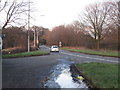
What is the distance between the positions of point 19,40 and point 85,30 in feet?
72.5

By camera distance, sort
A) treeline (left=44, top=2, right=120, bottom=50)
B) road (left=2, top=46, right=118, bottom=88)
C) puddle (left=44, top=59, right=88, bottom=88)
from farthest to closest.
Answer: treeline (left=44, top=2, right=120, bottom=50) → road (left=2, top=46, right=118, bottom=88) → puddle (left=44, top=59, right=88, bottom=88)

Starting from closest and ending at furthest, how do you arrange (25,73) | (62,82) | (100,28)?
(62,82) < (25,73) < (100,28)

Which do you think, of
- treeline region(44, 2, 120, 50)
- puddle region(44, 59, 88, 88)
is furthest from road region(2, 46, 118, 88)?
treeline region(44, 2, 120, 50)

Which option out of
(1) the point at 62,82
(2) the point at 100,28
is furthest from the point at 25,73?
(2) the point at 100,28

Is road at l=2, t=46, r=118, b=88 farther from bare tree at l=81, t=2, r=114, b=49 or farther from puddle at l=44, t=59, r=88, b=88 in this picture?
bare tree at l=81, t=2, r=114, b=49

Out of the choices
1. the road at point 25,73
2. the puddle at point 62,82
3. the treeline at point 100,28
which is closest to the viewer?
the puddle at point 62,82

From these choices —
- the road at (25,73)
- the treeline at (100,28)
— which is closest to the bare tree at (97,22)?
the treeline at (100,28)

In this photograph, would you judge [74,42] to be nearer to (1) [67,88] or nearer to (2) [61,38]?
(2) [61,38]

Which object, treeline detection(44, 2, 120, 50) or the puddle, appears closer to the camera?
the puddle

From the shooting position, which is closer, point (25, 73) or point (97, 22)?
point (25, 73)

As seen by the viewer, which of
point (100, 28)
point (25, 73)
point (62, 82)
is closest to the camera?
point (62, 82)

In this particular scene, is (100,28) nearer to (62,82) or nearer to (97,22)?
(97,22)

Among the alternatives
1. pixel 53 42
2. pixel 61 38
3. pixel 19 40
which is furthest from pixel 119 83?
pixel 53 42

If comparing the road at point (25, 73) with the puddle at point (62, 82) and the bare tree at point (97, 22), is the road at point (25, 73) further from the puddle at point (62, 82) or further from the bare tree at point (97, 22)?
the bare tree at point (97, 22)
